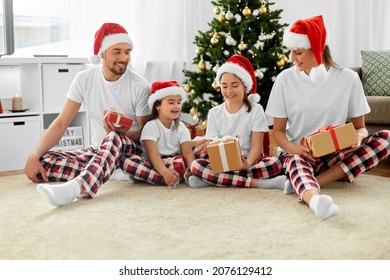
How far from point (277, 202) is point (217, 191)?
324 millimetres

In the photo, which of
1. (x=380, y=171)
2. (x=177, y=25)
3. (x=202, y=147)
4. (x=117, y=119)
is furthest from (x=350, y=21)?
(x=117, y=119)

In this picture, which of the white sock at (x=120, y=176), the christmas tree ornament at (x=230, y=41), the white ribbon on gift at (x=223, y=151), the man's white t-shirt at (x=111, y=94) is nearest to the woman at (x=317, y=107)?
the white ribbon on gift at (x=223, y=151)

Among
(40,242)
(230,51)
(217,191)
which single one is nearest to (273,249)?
(40,242)

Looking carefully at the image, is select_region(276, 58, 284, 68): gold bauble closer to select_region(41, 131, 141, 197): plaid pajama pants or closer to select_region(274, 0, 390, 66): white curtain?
select_region(41, 131, 141, 197): plaid pajama pants

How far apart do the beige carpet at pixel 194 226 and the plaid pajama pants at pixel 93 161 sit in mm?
91

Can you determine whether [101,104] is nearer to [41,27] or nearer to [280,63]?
[280,63]

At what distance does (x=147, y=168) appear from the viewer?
2.79m

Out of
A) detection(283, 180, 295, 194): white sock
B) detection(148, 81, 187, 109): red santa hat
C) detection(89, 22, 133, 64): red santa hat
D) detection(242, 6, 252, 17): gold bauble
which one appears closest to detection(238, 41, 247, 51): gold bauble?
detection(242, 6, 252, 17): gold bauble

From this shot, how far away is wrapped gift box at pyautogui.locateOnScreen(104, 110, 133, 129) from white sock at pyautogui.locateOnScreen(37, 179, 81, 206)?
1.43ft

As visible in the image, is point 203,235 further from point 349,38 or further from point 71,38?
point 349,38

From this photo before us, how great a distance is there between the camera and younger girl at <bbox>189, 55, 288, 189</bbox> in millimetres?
2703

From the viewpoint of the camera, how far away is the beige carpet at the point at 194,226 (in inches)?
69.4

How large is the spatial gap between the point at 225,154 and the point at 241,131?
27 cm

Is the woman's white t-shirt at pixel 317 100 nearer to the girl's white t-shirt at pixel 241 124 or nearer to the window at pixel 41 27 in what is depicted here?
the girl's white t-shirt at pixel 241 124
